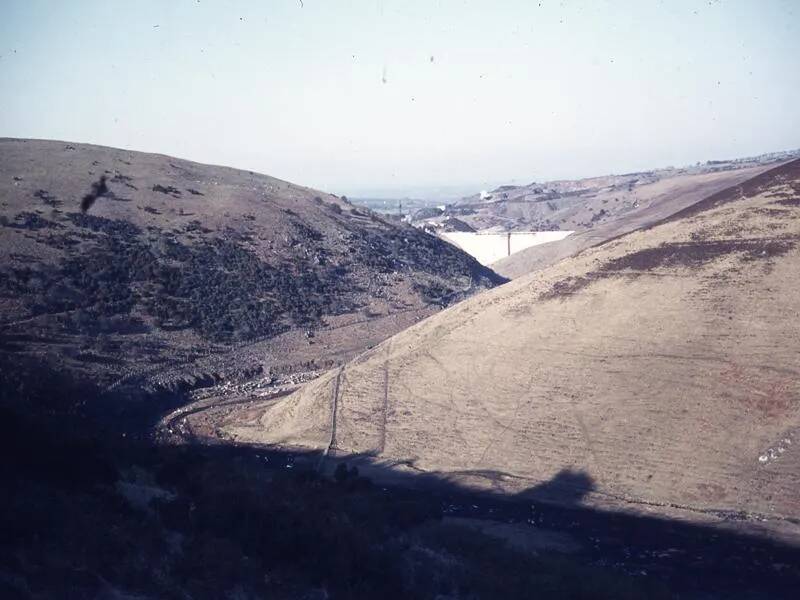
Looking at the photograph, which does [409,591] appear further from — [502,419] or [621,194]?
[621,194]

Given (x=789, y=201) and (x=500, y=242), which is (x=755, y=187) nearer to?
(x=789, y=201)

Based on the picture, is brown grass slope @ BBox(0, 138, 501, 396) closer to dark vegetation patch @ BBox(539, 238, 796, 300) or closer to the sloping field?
the sloping field

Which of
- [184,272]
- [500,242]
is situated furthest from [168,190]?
[500,242]

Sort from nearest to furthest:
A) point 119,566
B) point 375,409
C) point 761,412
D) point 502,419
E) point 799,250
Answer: point 119,566 → point 761,412 → point 502,419 → point 375,409 → point 799,250

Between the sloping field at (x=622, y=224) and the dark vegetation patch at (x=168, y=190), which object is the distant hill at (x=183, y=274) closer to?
the dark vegetation patch at (x=168, y=190)

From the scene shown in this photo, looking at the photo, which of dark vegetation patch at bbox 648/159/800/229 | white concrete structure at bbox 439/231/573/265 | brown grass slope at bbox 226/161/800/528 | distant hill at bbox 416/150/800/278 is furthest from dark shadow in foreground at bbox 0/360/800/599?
white concrete structure at bbox 439/231/573/265

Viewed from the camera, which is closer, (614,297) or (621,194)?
(614,297)

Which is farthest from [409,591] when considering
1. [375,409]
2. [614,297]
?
[614,297]
